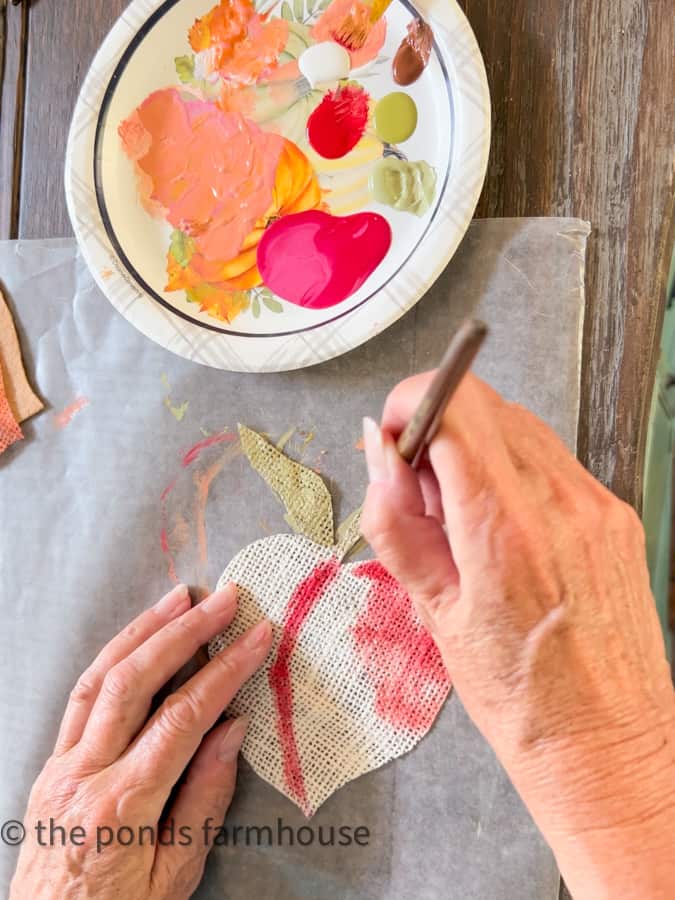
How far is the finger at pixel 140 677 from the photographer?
688 mm

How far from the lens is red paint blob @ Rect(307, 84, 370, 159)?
0.66m

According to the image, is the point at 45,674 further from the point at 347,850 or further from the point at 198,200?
the point at 198,200

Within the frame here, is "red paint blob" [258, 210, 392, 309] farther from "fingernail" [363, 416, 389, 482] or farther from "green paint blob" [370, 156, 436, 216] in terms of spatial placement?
"fingernail" [363, 416, 389, 482]

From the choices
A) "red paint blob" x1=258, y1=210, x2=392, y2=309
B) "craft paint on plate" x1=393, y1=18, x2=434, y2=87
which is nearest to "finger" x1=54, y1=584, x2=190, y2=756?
"red paint blob" x1=258, y1=210, x2=392, y2=309

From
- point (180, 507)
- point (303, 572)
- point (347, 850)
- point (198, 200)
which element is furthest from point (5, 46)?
point (347, 850)

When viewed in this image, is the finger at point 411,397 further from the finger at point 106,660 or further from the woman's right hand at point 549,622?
the finger at point 106,660

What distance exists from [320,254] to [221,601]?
34 centimetres

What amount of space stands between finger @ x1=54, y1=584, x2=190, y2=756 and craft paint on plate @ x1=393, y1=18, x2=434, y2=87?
0.53 metres

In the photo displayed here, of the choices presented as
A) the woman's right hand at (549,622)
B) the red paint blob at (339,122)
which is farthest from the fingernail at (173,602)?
the red paint blob at (339,122)

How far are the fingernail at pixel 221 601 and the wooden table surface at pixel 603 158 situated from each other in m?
0.35

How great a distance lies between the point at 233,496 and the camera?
2.40ft

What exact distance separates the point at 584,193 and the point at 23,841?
829mm

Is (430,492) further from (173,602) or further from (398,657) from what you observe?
(173,602)

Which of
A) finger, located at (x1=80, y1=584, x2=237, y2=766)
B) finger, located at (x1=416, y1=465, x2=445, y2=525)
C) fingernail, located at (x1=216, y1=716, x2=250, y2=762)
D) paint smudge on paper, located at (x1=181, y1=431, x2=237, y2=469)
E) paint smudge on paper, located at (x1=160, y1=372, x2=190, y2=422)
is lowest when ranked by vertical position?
fingernail, located at (x1=216, y1=716, x2=250, y2=762)
